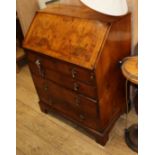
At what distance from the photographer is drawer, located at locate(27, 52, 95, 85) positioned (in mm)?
1280

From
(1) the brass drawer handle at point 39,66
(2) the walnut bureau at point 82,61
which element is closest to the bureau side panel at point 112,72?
(2) the walnut bureau at point 82,61

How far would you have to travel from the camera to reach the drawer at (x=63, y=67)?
1280 mm

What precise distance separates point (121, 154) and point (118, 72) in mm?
594

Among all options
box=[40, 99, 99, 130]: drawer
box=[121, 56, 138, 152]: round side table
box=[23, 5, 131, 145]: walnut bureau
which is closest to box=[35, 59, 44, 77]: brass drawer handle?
box=[23, 5, 131, 145]: walnut bureau

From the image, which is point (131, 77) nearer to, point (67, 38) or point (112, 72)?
point (112, 72)

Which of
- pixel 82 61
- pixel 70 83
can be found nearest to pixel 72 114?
pixel 70 83

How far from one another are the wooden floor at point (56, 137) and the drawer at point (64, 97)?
226 mm

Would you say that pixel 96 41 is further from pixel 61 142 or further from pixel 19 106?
pixel 19 106

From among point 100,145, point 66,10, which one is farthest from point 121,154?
point 66,10

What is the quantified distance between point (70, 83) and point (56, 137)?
21.3 inches

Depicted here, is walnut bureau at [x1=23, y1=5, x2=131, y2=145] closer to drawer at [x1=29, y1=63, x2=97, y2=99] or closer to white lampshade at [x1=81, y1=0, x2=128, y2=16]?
drawer at [x1=29, y1=63, x2=97, y2=99]

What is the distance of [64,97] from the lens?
63.6 inches

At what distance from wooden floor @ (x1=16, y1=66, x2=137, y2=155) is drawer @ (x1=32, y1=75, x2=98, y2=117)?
0.23 metres
